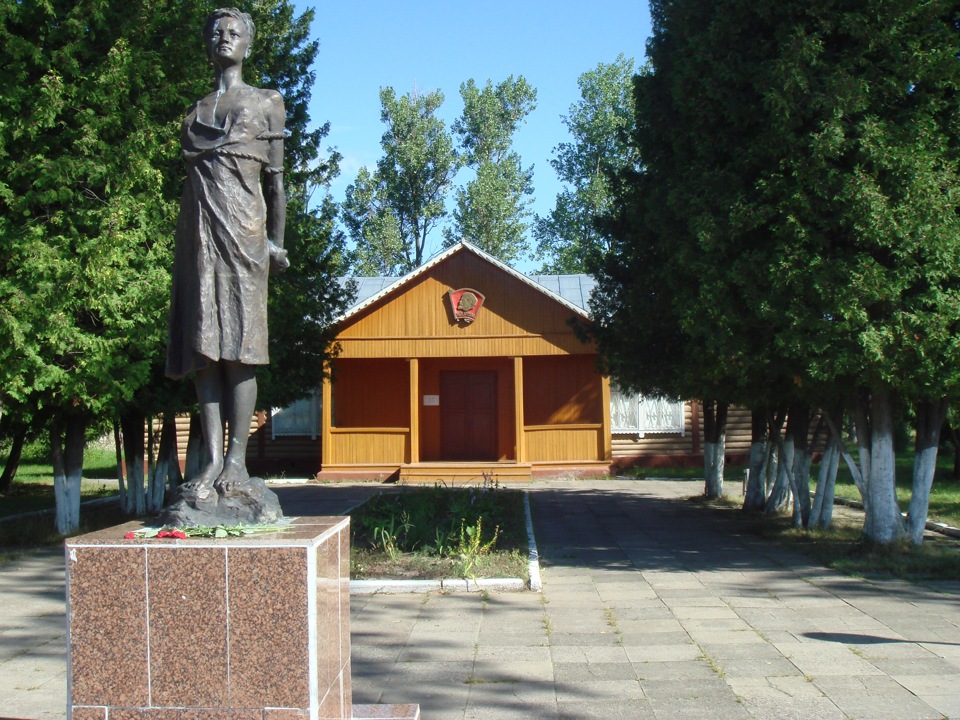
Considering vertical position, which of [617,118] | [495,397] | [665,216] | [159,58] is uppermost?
[617,118]

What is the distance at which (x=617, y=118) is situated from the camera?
38312mm

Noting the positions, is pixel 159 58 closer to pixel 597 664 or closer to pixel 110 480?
pixel 597 664

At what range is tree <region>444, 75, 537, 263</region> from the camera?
129 ft

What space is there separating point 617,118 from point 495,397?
18860 mm

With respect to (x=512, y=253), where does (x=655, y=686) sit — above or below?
below

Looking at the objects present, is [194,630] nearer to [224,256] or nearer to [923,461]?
[224,256]

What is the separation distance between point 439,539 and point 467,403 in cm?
1358

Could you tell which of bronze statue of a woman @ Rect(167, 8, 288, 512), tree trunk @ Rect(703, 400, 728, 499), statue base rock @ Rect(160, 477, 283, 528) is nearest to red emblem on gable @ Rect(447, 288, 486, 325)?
tree trunk @ Rect(703, 400, 728, 499)

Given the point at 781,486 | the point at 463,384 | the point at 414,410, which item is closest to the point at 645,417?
the point at 463,384

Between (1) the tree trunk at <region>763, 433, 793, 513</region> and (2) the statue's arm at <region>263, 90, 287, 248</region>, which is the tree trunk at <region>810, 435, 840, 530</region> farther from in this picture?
(2) the statue's arm at <region>263, 90, 287, 248</region>

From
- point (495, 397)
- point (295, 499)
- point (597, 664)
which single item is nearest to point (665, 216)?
point (597, 664)

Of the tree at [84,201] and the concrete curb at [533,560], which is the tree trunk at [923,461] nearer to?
the concrete curb at [533,560]

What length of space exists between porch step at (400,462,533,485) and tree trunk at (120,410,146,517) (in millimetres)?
7623

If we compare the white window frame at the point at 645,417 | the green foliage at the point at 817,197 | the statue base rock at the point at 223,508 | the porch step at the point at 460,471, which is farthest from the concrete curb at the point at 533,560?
the white window frame at the point at 645,417
